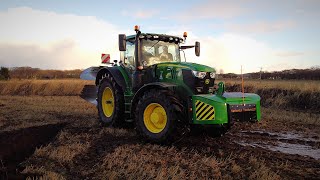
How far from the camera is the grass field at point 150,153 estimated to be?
17.7ft

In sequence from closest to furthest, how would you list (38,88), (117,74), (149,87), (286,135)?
(149,87)
(286,135)
(117,74)
(38,88)

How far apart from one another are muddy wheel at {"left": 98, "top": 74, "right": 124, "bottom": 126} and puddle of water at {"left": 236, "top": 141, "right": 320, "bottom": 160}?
10.8 ft

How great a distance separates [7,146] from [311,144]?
692 centimetres

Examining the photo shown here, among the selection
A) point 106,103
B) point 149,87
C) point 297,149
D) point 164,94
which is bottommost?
point 297,149

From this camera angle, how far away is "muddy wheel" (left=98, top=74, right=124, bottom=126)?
30.1 ft

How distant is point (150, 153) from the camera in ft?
21.4

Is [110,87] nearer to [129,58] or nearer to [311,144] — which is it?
[129,58]

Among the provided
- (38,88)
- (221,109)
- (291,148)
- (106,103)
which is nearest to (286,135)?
(291,148)

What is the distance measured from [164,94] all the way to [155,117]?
61 cm

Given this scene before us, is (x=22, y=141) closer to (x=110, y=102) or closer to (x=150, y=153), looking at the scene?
(x=110, y=102)

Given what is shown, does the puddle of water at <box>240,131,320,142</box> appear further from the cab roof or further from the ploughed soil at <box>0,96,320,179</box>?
the cab roof

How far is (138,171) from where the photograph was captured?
5461 mm

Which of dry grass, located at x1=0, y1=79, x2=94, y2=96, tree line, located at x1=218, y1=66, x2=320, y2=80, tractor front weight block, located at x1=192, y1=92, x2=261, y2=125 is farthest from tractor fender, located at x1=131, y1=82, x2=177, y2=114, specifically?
tree line, located at x1=218, y1=66, x2=320, y2=80

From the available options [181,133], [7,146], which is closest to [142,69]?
[181,133]
